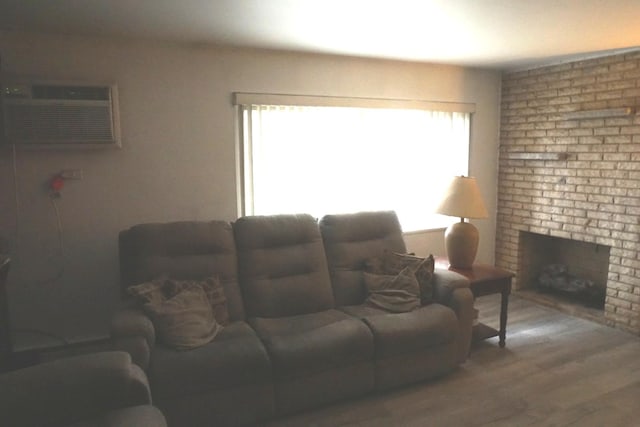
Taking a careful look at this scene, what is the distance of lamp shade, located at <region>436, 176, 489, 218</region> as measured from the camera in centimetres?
318

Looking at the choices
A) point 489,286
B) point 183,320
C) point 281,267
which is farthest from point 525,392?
point 183,320

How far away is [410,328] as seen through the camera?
2605 mm

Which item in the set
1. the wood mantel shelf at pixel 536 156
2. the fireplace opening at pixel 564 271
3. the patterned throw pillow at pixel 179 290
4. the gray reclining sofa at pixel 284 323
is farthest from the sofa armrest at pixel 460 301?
the wood mantel shelf at pixel 536 156

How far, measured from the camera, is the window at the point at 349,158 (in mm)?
3516

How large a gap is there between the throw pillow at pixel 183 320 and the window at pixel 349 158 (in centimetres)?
124

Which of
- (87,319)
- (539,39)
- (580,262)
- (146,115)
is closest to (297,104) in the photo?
(146,115)

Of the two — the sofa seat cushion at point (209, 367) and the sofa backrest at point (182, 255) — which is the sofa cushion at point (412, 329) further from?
the sofa backrest at point (182, 255)

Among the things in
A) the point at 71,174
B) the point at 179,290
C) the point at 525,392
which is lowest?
the point at 525,392

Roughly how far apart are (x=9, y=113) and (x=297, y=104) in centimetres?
194

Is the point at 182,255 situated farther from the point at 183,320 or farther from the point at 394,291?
the point at 394,291

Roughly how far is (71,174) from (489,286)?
301 cm

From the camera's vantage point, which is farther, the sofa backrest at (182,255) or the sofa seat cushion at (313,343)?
the sofa backrest at (182,255)

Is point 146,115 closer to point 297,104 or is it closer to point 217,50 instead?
point 217,50

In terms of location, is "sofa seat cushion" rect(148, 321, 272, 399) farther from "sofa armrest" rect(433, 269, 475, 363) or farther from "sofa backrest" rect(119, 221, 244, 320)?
"sofa armrest" rect(433, 269, 475, 363)
